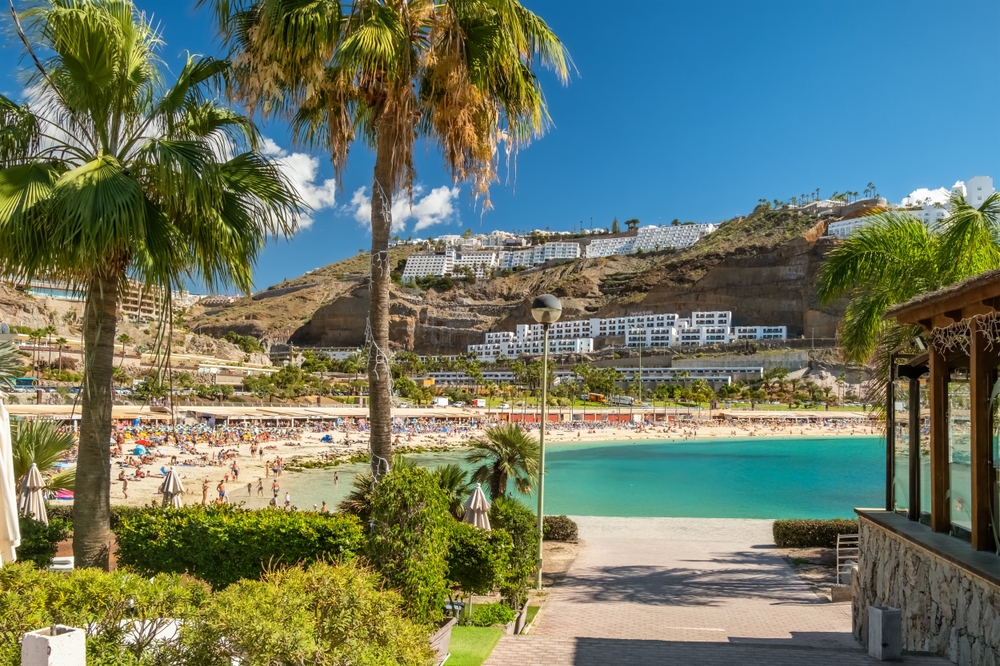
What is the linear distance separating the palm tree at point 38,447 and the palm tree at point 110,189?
6.22 meters

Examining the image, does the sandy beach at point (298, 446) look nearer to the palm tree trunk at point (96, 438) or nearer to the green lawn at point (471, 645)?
the green lawn at point (471, 645)

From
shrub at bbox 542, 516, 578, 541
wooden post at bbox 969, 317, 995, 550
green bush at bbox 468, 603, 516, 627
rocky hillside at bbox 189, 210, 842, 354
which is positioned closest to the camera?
wooden post at bbox 969, 317, 995, 550

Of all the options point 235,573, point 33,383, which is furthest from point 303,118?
point 33,383

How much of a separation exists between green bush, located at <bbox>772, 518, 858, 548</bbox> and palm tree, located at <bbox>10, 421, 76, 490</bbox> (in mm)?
14044

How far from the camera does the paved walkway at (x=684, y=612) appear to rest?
6125mm

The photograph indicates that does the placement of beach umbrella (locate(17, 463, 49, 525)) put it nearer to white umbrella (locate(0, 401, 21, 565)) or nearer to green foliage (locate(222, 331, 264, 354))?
white umbrella (locate(0, 401, 21, 565))

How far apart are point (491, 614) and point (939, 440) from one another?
5348 millimetres

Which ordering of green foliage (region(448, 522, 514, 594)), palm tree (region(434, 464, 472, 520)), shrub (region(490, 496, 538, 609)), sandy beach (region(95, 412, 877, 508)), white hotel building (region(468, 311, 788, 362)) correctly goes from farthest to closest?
Result: white hotel building (region(468, 311, 788, 362)) < sandy beach (region(95, 412, 877, 508)) < palm tree (region(434, 464, 472, 520)) < shrub (region(490, 496, 538, 609)) < green foliage (region(448, 522, 514, 594))

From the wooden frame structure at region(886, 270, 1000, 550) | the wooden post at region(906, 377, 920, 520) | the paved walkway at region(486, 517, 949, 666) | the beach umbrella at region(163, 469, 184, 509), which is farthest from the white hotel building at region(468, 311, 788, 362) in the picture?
the wooden frame structure at region(886, 270, 1000, 550)

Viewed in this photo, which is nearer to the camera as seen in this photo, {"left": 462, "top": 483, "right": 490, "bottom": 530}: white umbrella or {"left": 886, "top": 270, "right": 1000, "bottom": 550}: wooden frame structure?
{"left": 886, "top": 270, "right": 1000, "bottom": 550}: wooden frame structure

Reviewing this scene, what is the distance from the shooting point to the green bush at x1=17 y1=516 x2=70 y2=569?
9180 millimetres

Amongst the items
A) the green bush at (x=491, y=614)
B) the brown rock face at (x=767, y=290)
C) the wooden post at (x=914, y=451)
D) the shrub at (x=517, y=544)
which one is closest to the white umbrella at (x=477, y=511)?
the shrub at (x=517, y=544)

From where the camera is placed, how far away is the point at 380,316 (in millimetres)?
7551

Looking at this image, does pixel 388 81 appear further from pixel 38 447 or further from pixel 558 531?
pixel 558 531
